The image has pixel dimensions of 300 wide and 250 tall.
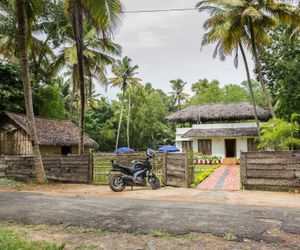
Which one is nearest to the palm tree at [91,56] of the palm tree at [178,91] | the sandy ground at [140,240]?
the sandy ground at [140,240]

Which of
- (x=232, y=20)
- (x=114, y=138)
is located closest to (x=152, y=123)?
(x=114, y=138)

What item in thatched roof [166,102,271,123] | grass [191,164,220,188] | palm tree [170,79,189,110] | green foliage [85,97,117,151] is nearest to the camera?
grass [191,164,220,188]

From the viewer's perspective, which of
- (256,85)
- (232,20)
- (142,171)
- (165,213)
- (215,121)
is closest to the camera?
(165,213)

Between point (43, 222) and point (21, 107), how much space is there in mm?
20550

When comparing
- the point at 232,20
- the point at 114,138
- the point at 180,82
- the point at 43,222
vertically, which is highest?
the point at 180,82

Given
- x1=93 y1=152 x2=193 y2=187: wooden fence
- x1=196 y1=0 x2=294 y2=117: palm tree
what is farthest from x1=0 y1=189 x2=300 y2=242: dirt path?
x1=196 y1=0 x2=294 y2=117: palm tree

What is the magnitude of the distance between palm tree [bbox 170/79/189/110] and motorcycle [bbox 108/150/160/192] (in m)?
40.8

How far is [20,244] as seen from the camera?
4.75 m

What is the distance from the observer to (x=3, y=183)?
13.4 m

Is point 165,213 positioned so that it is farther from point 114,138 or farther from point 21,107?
point 114,138

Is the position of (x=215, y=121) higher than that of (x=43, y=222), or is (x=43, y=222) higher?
(x=215, y=121)

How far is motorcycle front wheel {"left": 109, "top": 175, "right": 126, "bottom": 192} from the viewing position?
36.7ft

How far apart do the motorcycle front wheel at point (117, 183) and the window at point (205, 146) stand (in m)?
18.1

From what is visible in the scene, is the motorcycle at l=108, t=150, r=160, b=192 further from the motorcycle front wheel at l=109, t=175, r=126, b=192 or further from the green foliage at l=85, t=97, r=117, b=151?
the green foliage at l=85, t=97, r=117, b=151
